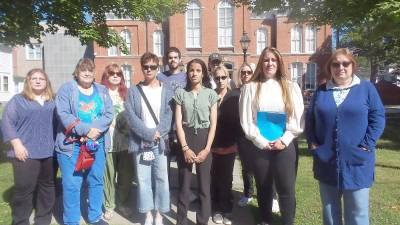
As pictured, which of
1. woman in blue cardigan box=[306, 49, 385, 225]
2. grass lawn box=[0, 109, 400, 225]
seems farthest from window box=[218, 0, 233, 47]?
woman in blue cardigan box=[306, 49, 385, 225]

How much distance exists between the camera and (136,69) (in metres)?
44.1

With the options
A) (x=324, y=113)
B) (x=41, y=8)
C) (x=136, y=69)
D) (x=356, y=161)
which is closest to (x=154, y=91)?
(x=324, y=113)

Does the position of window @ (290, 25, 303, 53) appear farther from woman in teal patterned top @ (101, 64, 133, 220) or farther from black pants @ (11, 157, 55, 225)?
black pants @ (11, 157, 55, 225)

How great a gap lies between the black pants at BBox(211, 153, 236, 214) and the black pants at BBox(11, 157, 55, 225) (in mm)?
1967

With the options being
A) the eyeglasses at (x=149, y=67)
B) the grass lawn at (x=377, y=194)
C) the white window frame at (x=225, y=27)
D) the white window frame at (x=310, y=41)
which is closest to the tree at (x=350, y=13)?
the grass lawn at (x=377, y=194)

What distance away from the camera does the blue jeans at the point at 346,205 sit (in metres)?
3.85

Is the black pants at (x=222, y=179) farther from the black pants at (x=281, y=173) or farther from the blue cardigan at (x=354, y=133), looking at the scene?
the blue cardigan at (x=354, y=133)

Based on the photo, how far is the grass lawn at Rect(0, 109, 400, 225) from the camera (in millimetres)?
5363

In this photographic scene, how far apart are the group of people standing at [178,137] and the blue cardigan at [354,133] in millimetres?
85

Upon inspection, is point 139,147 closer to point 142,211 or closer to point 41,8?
point 142,211

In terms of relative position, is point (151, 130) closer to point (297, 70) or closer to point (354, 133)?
point (354, 133)

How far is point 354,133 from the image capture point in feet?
12.6

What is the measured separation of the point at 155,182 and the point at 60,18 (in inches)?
297

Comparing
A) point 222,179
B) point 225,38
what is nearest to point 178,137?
point 222,179
